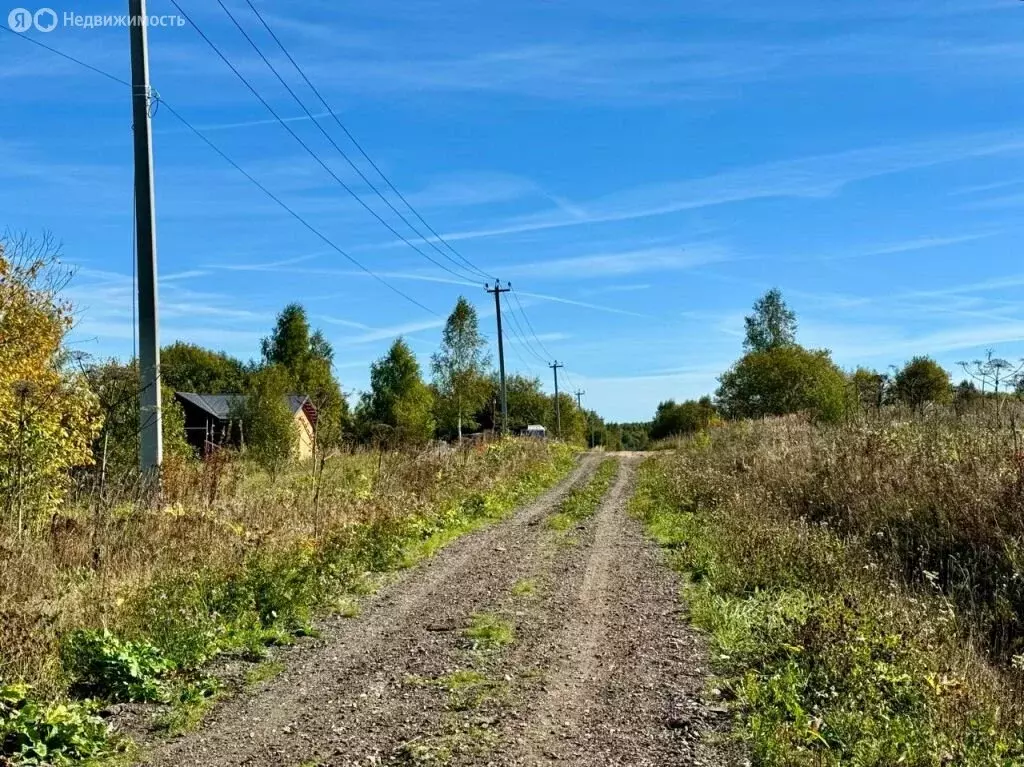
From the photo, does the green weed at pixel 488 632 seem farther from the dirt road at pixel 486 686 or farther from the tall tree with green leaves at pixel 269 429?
the tall tree with green leaves at pixel 269 429

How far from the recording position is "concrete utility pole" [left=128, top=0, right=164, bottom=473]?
1175 cm

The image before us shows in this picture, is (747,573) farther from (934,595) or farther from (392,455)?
(392,455)

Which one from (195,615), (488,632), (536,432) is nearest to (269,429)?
(195,615)

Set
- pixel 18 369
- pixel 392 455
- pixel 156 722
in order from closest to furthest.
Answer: pixel 156 722
pixel 18 369
pixel 392 455

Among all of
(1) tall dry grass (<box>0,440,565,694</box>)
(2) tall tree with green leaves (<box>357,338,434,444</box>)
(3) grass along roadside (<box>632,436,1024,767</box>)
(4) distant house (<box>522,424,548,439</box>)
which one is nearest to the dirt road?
(3) grass along roadside (<box>632,436,1024,767</box>)

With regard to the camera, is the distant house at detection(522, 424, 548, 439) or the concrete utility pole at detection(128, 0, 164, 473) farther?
the distant house at detection(522, 424, 548, 439)

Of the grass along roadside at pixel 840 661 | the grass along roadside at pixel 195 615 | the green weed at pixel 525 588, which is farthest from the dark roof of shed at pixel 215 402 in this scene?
the grass along roadside at pixel 840 661

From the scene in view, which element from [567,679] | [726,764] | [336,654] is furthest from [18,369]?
[726,764]

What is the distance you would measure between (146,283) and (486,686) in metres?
8.96

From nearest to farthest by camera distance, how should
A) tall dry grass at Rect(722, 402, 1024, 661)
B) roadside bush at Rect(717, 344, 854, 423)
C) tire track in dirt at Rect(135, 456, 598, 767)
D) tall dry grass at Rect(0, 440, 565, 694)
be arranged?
tire track in dirt at Rect(135, 456, 598, 767)
tall dry grass at Rect(0, 440, 565, 694)
tall dry grass at Rect(722, 402, 1024, 661)
roadside bush at Rect(717, 344, 854, 423)

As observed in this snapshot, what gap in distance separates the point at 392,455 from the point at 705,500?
25.7 feet

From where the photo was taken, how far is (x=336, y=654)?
262 inches

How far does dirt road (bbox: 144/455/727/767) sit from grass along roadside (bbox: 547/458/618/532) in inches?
209

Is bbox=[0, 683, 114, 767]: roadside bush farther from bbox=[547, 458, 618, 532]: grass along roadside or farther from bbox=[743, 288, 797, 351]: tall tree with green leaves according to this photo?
bbox=[743, 288, 797, 351]: tall tree with green leaves
